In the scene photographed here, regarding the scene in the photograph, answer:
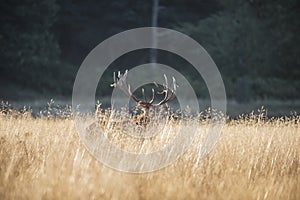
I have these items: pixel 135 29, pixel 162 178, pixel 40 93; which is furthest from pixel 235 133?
pixel 135 29

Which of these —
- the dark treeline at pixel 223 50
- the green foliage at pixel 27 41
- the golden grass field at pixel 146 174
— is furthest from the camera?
the dark treeline at pixel 223 50

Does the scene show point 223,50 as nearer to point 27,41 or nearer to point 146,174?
point 27,41

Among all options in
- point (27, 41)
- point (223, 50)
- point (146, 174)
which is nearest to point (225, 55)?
point (223, 50)

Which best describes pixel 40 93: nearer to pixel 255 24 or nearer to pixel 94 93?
pixel 94 93

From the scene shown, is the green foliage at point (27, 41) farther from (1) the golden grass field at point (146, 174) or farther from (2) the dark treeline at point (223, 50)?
(1) the golden grass field at point (146, 174)

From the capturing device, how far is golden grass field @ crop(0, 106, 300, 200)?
4.06m

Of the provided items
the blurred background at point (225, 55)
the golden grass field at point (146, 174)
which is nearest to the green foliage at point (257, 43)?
the blurred background at point (225, 55)

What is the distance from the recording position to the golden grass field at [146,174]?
406cm

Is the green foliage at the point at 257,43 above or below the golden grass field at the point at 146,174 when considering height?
above

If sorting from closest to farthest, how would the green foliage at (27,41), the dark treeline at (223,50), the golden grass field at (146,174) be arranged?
the golden grass field at (146,174), the green foliage at (27,41), the dark treeline at (223,50)

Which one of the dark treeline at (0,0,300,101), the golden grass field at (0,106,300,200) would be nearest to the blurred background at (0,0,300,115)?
the dark treeline at (0,0,300,101)

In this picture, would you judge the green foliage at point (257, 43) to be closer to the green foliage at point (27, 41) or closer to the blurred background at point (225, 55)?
the blurred background at point (225, 55)

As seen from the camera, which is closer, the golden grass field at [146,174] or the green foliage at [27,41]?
the golden grass field at [146,174]

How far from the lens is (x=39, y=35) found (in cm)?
1995
